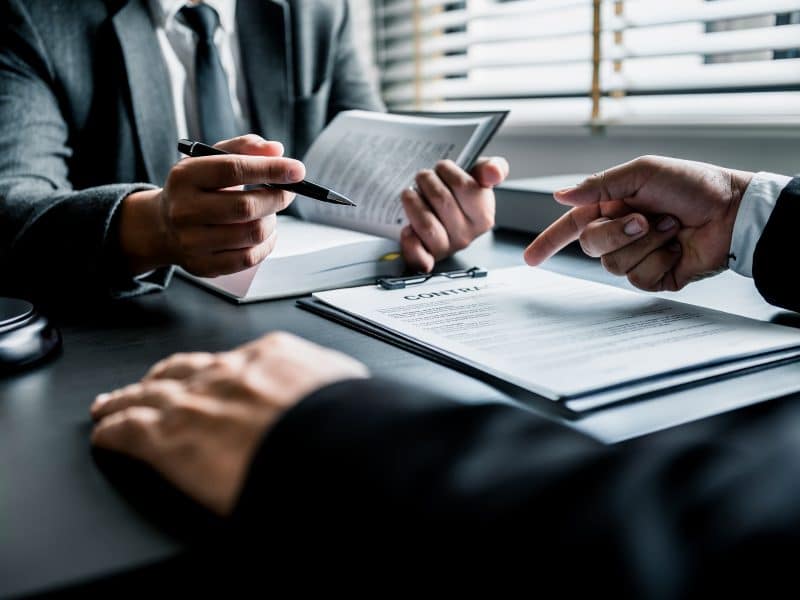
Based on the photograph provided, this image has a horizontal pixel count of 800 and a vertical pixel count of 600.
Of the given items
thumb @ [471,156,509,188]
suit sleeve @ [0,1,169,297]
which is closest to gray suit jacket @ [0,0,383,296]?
suit sleeve @ [0,1,169,297]

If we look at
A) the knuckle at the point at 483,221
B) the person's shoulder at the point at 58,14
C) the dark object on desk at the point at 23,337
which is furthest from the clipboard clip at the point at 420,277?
the person's shoulder at the point at 58,14

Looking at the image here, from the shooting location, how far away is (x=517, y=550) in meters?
0.30

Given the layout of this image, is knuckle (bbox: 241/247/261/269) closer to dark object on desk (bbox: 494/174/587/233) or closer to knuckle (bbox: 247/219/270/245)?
knuckle (bbox: 247/219/270/245)

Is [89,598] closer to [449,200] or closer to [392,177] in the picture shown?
[449,200]

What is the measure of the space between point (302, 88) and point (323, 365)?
1263mm

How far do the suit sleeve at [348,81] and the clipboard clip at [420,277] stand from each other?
0.83 meters

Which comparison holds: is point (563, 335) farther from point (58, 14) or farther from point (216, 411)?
point (58, 14)

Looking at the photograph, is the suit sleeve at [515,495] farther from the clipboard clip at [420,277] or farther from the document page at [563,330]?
the clipboard clip at [420,277]

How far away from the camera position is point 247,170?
768mm

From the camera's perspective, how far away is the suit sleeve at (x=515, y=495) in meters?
0.30

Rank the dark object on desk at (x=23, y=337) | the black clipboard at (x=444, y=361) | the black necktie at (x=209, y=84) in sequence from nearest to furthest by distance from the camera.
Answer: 1. the black clipboard at (x=444, y=361)
2. the dark object on desk at (x=23, y=337)
3. the black necktie at (x=209, y=84)

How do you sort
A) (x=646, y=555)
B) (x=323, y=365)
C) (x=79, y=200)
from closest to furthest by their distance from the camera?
(x=646, y=555), (x=323, y=365), (x=79, y=200)

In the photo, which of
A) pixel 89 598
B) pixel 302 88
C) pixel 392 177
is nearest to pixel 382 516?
pixel 89 598

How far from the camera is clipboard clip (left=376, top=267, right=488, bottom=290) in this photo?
86cm
